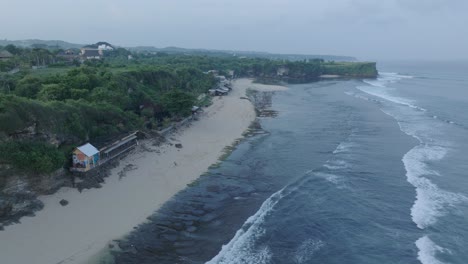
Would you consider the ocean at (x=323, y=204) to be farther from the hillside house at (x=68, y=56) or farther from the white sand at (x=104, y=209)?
the hillside house at (x=68, y=56)

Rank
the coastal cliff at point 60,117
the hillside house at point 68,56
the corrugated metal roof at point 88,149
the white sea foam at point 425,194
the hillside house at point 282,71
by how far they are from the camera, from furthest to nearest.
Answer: the hillside house at point 282,71, the hillside house at point 68,56, the corrugated metal roof at point 88,149, the white sea foam at point 425,194, the coastal cliff at point 60,117

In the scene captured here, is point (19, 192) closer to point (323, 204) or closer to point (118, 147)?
point (118, 147)

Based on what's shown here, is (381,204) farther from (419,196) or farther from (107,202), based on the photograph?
(107,202)

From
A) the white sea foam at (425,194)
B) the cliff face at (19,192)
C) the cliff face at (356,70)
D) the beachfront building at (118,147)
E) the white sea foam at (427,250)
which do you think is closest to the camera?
the white sea foam at (427,250)

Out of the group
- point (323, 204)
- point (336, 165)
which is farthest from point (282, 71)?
point (323, 204)

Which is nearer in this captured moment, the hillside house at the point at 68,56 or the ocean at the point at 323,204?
the ocean at the point at 323,204

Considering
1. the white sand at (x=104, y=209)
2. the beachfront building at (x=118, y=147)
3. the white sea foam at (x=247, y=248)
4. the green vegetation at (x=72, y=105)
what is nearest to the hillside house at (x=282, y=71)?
the green vegetation at (x=72, y=105)

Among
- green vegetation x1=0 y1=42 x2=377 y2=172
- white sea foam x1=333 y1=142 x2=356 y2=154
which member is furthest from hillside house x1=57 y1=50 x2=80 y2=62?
white sea foam x1=333 y1=142 x2=356 y2=154

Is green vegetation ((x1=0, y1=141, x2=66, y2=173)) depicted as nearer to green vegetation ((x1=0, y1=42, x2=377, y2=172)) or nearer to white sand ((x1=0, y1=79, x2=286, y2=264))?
green vegetation ((x1=0, y1=42, x2=377, y2=172))
